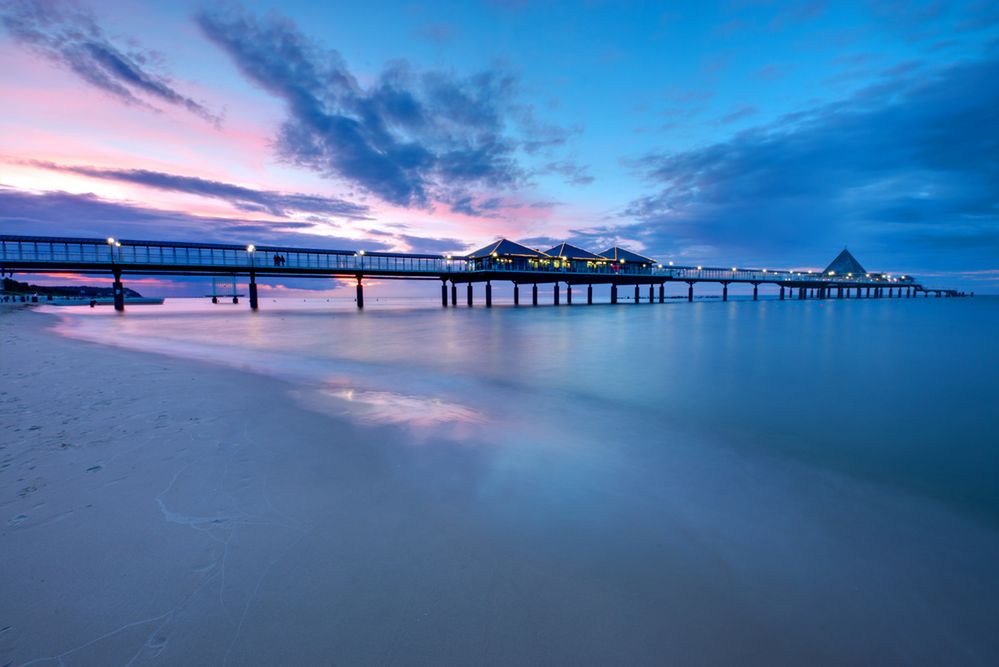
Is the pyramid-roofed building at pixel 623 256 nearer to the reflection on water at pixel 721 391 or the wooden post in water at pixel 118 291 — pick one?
the reflection on water at pixel 721 391

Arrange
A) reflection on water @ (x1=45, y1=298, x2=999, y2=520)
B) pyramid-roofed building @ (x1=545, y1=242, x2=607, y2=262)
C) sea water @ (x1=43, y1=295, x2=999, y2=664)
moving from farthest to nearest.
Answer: pyramid-roofed building @ (x1=545, y1=242, x2=607, y2=262)
reflection on water @ (x1=45, y1=298, x2=999, y2=520)
sea water @ (x1=43, y1=295, x2=999, y2=664)

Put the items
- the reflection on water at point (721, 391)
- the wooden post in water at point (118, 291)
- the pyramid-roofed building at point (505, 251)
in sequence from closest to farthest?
the reflection on water at point (721, 391), the wooden post in water at point (118, 291), the pyramid-roofed building at point (505, 251)

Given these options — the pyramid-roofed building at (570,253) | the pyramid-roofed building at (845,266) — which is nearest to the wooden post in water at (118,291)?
the pyramid-roofed building at (570,253)

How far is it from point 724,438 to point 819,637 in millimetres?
4017

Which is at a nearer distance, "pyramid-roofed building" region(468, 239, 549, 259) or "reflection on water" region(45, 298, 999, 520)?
"reflection on water" region(45, 298, 999, 520)

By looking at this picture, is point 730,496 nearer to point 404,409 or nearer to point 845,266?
point 404,409

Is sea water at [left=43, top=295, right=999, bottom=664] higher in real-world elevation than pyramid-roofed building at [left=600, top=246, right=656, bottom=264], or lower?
lower

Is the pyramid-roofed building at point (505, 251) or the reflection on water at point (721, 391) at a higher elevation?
the pyramid-roofed building at point (505, 251)

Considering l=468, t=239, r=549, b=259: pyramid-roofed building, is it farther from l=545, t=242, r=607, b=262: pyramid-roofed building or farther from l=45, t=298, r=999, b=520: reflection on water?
l=45, t=298, r=999, b=520: reflection on water

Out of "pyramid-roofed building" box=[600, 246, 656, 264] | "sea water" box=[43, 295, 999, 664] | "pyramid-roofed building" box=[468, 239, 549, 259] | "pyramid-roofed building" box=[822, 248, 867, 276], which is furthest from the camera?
"pyramid-roofed building" box=[822, 248, 867, 276]

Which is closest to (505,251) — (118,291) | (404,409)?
(118,291)

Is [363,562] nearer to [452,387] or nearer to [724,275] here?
[452,387]

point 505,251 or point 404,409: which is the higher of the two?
point 505,251

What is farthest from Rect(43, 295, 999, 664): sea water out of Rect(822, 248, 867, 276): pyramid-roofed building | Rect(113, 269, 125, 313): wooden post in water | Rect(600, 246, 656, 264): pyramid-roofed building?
Rect(822, 248, 867, 276): pyramid-roofed building
